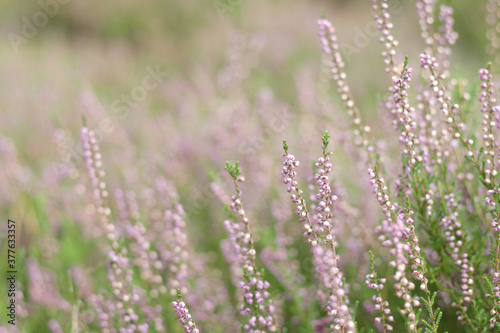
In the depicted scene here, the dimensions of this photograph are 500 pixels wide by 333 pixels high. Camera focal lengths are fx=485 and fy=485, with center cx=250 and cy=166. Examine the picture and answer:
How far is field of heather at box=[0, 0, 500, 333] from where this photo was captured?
7.67 feet

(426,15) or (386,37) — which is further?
(426,15)

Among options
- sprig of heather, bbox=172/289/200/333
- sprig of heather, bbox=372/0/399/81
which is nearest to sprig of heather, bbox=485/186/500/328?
sprig of heather, bbox=372/0/399/81

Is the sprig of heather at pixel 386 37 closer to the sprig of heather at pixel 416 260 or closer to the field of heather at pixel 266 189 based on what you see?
the field of heather at pixel 266 189

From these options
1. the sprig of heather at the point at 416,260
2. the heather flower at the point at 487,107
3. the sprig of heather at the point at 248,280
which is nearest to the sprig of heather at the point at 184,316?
the sprig of heather at the point at 248,280

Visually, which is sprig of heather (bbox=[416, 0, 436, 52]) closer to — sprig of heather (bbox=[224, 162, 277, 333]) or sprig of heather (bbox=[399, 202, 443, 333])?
sprig of heather (bbox=[399, 202, 443, 333])

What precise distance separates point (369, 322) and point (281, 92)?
6087mm

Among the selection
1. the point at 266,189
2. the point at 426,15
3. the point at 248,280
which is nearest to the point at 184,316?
the point at 248,280

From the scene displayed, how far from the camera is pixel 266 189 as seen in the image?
452 cm

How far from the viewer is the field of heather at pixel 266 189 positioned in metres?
2.34

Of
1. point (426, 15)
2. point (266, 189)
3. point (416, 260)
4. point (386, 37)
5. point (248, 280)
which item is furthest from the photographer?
point (266, 189)

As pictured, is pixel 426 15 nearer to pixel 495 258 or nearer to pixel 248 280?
pixel 495 258

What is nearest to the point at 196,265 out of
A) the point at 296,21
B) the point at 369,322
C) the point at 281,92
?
the point at 369,322

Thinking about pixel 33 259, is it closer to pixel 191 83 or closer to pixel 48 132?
pixel 48 132

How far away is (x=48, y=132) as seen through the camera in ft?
24.3
